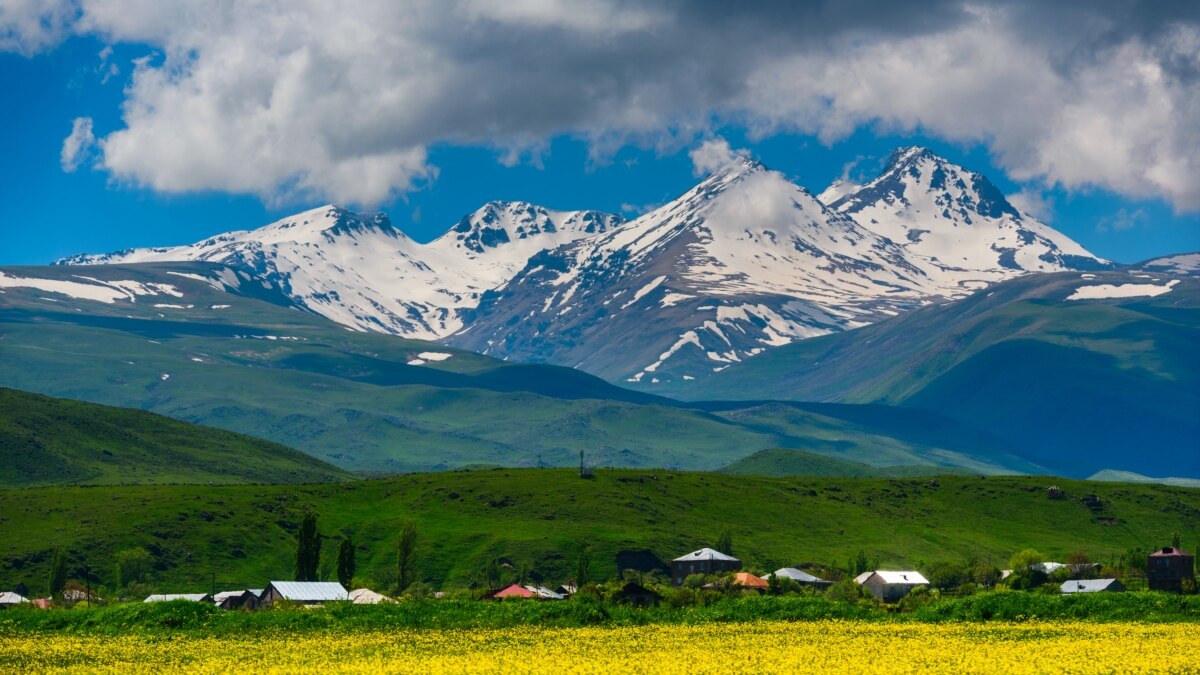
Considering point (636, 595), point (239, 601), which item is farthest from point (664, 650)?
point (239, 601)

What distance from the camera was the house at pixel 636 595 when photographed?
13162 centimetres

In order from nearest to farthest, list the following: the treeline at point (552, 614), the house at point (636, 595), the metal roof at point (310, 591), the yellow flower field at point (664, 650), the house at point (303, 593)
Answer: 1. the yellow flower field at point (664, 650)
2. the treeline at point (552, 614)
3. the house at point (636, 595)
4. the house at point (303, 593)
5. the metal roof at point (310, 591)

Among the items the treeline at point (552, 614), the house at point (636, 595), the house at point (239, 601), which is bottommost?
the house at point (239, 601)

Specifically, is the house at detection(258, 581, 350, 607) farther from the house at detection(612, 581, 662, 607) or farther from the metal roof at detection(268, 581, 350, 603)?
the house at detection(612, 581, 662, 607)

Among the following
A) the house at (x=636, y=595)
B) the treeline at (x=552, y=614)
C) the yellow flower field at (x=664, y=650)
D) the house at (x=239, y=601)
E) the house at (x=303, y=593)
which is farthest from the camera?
the house at (x=239, y=601)

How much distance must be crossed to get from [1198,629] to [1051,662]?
21.3 meters

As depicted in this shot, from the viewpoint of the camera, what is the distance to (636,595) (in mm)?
137375

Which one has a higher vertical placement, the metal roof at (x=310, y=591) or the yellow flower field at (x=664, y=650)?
the yellow flower field at (x=664, y=650)

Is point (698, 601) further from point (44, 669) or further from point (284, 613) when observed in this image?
point (44, 669)

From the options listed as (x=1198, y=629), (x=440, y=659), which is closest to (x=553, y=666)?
(x=440, y=659)

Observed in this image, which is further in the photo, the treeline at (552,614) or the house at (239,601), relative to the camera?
the house at (239,601)

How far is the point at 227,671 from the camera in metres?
66.6

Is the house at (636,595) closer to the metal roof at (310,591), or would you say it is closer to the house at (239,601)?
the metal roof at (310,591)

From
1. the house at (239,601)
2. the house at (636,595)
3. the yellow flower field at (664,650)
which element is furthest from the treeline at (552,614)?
the house at (239,601)
